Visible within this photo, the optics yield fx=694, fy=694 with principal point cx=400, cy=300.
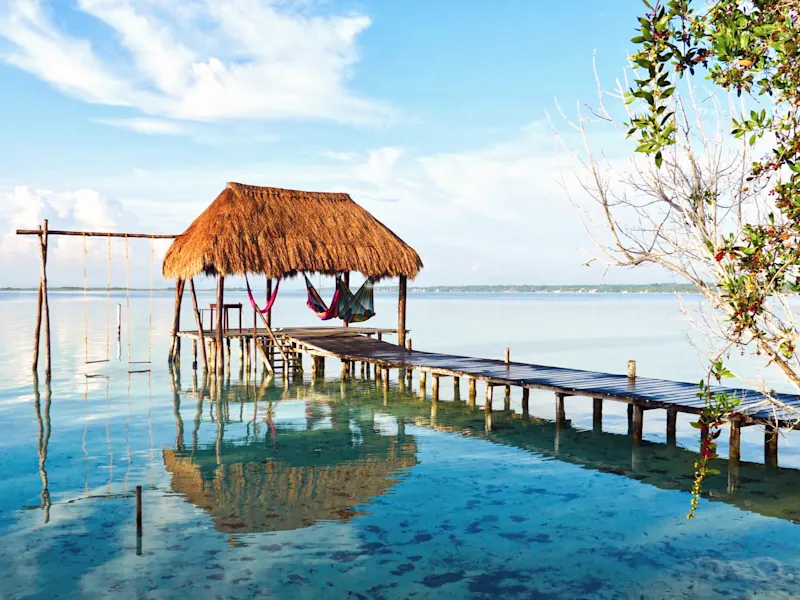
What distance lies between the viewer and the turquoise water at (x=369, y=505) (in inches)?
209

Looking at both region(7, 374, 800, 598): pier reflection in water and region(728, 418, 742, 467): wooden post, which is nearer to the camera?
region(7, 374, 800, 598): pier reflection in water

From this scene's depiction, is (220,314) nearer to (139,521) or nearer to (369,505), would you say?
(369,505)

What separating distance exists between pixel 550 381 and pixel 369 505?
4.75 meters

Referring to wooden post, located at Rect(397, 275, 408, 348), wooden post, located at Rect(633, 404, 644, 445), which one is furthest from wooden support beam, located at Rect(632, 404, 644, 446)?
wooden post, located at Rect(397, 275, 408, 348)

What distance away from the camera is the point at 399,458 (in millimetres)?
8797

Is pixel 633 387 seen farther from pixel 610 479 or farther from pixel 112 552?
pixel 112 552

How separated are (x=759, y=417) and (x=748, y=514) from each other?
5.11 feet

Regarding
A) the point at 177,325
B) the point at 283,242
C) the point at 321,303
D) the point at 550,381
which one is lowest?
the point at 550,381

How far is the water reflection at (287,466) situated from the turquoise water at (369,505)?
0.12ft

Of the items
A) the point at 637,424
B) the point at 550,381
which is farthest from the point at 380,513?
the point at 550,381

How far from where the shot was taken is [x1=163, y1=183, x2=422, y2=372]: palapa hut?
14564 mm

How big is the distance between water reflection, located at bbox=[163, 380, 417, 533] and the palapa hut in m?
3.71

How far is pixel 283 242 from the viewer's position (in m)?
15.3

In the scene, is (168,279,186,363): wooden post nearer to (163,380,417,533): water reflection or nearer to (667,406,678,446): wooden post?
(163,380,417,533): water reflection
